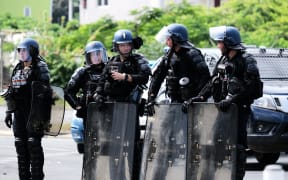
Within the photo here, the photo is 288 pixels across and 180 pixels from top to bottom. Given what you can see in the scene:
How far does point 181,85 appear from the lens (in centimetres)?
1050

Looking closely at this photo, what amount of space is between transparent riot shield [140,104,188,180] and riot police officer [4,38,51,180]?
1300mm

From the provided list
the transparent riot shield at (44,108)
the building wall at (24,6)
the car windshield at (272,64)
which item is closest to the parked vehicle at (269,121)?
the car windshield at (272,64)

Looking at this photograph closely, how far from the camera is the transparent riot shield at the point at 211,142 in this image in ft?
31.3

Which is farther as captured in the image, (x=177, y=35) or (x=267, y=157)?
(x=267, y=157)

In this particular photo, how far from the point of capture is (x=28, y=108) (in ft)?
35.9

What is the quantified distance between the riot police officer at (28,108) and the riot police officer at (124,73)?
0.71m

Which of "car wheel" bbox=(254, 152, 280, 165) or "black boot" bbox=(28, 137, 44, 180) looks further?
"car wheel" bbox=(254, 152, 280, 165)

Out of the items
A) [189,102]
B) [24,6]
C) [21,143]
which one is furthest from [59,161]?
[24,6]

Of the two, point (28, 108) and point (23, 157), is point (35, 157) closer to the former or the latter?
point (23, 157)

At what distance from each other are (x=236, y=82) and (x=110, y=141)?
1.51 meters

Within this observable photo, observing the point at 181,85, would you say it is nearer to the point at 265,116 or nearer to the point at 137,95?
the point at 137,95

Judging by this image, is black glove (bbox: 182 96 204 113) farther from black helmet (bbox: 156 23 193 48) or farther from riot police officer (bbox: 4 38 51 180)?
riot police officer (bbox: 4 38 51 180)

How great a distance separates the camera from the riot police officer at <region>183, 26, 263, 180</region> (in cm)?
973

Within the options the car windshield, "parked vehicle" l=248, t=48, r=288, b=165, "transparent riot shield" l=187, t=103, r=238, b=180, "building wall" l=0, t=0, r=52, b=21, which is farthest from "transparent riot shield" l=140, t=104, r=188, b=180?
"building wall" l=0, t=0, r=52, b=21
